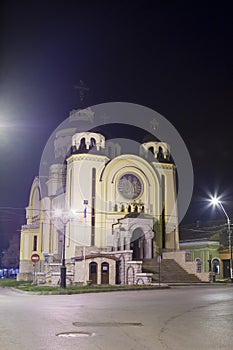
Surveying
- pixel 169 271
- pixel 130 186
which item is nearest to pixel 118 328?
pixel 169 271

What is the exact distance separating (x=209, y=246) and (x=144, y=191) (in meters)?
9.39

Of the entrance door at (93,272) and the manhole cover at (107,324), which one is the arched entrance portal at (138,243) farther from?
the manhole cover at (107,324)

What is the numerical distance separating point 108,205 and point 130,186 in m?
3.72

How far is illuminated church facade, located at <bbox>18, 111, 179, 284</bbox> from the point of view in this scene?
1831 inches

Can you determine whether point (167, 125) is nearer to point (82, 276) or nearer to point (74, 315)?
point (82, 276)

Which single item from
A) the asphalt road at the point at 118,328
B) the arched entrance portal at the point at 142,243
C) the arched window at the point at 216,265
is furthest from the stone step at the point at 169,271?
the asphalt road at the point at 118,328

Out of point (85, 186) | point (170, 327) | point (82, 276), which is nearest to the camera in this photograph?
point (170, 327)

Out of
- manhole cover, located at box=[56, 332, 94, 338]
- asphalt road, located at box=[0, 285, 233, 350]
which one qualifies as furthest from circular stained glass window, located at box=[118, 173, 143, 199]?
manhole cover, located at box=[56, 332, 94, 338]

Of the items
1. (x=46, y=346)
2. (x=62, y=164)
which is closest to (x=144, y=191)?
(x=62, y=164)

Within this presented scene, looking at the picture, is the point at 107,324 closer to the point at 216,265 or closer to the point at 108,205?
the point at 108,205

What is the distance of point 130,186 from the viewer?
166 feet

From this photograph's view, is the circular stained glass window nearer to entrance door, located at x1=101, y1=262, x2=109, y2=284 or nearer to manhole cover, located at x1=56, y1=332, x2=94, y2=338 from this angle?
entrance door, located at x1=101, y1=262, x2=109, y2=284

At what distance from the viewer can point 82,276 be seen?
35562mm

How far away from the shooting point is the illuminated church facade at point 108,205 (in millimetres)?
46500
